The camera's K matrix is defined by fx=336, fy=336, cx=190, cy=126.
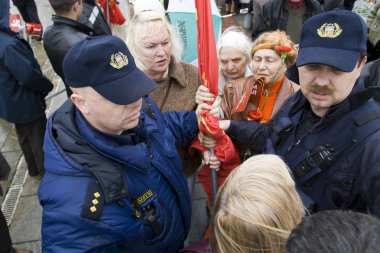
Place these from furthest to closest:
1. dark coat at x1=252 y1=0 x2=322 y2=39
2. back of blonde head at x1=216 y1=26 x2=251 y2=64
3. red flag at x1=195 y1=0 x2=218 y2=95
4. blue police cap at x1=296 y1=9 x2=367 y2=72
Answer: dark coat at x1=252 y1=0 x2=322 y2=39
back of blonde head at x1=216 y1=26 x2=251 y2=64
red flag at x1=195 y1=0 x2=218 y2=95
blue police cap at x1=296 y1=9 x2=367 y2=72

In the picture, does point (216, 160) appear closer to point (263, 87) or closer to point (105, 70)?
point (263, 87)

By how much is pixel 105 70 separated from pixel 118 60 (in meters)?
0.09

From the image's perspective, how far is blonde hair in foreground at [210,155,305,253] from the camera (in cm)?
123

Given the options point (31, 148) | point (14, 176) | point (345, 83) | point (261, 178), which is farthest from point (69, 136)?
point (14, 176)

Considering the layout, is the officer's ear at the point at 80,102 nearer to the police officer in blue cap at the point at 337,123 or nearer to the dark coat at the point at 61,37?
→ the police officer in blue cap at the point at 337,123

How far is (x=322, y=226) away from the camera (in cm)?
85

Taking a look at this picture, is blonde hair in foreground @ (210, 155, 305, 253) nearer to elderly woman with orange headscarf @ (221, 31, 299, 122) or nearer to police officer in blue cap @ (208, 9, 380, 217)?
police officer in blue cap @ (208, 9, 380, 217)

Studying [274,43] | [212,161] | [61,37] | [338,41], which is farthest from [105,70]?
[61,37]

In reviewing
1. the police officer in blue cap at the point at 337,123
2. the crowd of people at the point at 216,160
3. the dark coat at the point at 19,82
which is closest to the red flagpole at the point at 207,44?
the crowd of people at the point at 216,160

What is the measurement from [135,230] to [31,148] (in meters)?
2.84

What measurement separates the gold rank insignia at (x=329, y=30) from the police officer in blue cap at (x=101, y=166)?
2.87 feet

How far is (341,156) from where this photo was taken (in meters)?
1.57

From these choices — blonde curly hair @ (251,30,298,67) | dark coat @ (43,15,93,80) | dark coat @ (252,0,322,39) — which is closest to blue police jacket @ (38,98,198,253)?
blonde curly hair @ (251,30,298,67)

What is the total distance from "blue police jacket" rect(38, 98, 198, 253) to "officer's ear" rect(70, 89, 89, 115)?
0.20 feet
